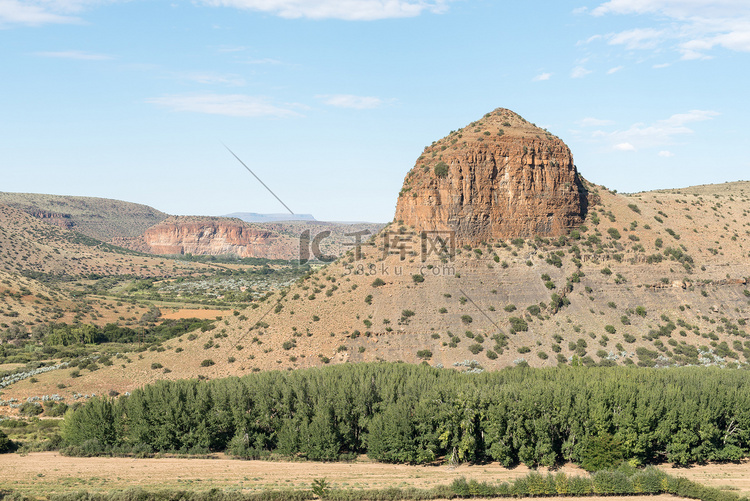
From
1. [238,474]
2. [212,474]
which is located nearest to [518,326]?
[238,474]

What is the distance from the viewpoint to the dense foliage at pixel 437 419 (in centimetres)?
4509

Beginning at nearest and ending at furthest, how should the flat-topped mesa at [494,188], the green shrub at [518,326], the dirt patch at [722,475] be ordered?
the dirt patch at [722,475]
the green shrub at [518,326]
the flat-topped mesa at [494,188]

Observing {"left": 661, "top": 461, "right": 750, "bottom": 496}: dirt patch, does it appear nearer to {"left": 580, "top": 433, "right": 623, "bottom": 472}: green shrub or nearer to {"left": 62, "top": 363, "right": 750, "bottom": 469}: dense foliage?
{"left": 62, "top": 363, "right": 750, "bottom": 469}: dense foliage

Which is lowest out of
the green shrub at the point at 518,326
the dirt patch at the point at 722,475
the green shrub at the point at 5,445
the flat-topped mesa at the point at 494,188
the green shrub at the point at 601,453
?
the green shrub at the point at 5,445

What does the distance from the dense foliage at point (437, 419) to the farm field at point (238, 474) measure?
1129 mm

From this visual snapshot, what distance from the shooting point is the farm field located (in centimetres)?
4038

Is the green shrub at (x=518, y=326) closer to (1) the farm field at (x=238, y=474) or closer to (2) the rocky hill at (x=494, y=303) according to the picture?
(2) the rocky hill at (x=494, y=303)

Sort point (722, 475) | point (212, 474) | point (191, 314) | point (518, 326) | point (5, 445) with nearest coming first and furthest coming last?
1. point (212, 474)
2. point (722, 475)
3. point (5, 445)
4. point (518, 326)
5. point (191, 314)

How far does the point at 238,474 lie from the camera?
43000 mm

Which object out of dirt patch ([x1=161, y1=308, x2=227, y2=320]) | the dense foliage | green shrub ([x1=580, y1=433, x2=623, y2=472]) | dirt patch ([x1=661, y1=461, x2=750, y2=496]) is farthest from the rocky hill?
dirt patch ([x1=161, y1=308, x2=227, y2=320])

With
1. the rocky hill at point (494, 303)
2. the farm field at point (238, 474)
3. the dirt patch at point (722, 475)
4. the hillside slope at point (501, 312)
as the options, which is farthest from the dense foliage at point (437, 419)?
the rocky hill at point (494, 303)

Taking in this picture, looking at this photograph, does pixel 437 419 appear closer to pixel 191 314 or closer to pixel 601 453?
pixel 601 453

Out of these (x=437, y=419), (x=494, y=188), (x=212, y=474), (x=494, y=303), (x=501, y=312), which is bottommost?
(x=212, y=474)

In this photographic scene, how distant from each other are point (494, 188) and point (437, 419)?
37113mm
